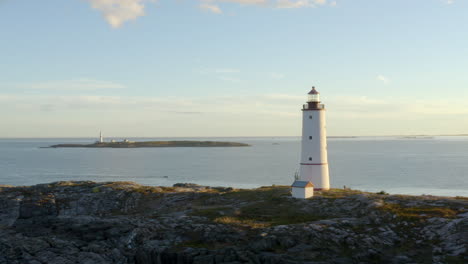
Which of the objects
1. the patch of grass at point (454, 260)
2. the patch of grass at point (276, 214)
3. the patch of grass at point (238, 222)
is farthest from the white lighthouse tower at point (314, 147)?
the patch of grass at point (454, 260)

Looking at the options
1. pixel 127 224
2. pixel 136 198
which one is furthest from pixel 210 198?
pixel 127 224

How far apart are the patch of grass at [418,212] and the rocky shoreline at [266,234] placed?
7 centimetres

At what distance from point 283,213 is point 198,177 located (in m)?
64.6

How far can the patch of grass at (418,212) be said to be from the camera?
31641 millimetres

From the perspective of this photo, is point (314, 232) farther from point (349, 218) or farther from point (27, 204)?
point (27, 204)

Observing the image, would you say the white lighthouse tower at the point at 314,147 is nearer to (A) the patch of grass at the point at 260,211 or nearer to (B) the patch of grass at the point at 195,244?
(A) the patch of grass at the point at 260,211

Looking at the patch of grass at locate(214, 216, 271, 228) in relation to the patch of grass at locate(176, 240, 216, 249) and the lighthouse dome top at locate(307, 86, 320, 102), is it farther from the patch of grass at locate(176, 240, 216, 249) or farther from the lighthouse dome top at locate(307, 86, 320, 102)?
the lighthouse dome top at locate(307, 86, 320, 102)

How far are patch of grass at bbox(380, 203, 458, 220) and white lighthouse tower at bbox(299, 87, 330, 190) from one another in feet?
29.2

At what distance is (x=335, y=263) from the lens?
25.7 metres

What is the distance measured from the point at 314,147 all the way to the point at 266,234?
1542 centimetres

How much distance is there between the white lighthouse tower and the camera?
42438mm

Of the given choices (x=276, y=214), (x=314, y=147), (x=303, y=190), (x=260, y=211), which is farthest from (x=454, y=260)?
(x=314, y=147)

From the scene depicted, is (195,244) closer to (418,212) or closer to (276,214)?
(276,214)

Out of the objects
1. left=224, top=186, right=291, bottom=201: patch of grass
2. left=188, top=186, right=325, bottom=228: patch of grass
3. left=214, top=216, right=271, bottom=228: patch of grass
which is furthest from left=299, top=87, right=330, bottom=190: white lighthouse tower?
left=214, top=216, right=271, bottom=228: patch of grass
